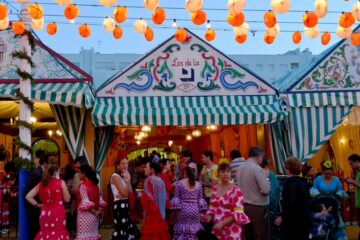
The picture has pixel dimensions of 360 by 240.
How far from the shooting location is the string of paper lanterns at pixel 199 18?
714 centimetres

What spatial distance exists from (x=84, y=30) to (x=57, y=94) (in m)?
1.42

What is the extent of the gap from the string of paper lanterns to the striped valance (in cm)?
137

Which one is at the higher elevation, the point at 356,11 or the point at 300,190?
the point at 356,11

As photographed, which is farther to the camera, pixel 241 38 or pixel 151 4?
pixel 241 38

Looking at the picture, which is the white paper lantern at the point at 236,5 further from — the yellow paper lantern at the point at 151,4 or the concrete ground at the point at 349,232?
the concrete ground at the point at 349,232

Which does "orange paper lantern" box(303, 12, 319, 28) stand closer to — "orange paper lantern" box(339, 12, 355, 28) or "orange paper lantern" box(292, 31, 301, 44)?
"orange paper lantern" box(339, 12, 355, 28)

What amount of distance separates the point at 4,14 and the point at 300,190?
5319mm

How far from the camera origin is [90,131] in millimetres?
9680

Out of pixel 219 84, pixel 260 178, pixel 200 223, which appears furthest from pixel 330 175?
pixel 219 84

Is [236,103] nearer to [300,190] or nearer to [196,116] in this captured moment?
[196,116]

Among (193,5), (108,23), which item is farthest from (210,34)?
(108,23)

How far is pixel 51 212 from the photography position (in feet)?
20.1

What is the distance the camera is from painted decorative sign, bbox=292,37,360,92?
391 inches

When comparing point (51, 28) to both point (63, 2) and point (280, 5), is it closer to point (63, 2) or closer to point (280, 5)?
point (63, 2)
